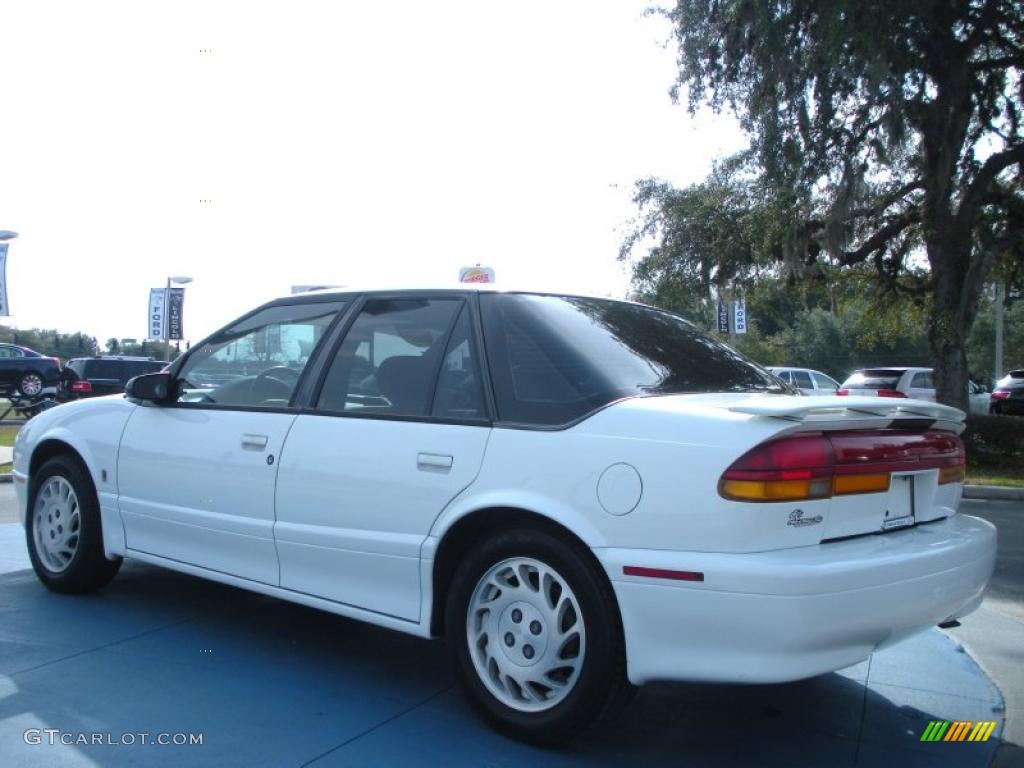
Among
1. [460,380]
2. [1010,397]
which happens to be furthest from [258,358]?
[1010,397]

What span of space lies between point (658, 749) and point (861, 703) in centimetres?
114

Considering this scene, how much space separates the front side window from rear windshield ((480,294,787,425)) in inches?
40.7

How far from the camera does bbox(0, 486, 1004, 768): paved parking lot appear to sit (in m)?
3.39

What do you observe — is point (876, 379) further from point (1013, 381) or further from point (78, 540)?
point (78, 540)

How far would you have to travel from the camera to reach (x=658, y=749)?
3469 millimetres

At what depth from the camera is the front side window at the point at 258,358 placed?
450cm

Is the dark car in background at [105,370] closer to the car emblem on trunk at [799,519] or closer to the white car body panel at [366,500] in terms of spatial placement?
the white car body panel at [366,500]

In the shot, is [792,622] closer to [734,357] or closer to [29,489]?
[734,357]

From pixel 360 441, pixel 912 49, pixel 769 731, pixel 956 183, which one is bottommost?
pixel 769 731

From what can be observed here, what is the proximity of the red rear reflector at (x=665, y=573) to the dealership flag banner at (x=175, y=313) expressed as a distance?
19749 millimetres

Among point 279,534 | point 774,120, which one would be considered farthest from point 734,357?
point 774,120

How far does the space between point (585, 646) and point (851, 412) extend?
4.13 ft

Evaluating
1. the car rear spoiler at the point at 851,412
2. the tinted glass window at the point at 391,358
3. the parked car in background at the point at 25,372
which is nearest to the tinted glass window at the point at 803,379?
the parked car in background at the point at 25,372

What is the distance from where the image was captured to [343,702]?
3848 mm
